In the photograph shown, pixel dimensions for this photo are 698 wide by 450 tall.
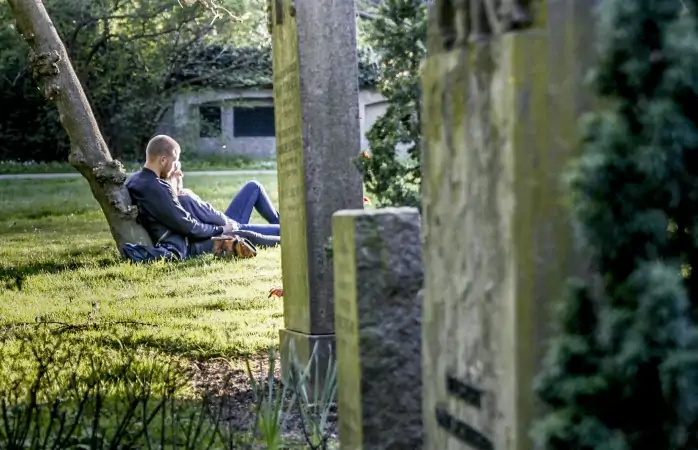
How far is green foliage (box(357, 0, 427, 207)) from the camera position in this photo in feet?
18.5

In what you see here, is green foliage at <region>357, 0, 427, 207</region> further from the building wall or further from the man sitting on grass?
the building wall

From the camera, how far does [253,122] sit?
35812 millimetres

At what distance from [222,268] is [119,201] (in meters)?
1.76

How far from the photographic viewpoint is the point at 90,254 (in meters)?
12.9

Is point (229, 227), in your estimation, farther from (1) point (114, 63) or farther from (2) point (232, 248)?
(1) point (114, 63)

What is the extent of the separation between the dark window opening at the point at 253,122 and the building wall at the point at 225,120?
219mm

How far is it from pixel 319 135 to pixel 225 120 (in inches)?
1162

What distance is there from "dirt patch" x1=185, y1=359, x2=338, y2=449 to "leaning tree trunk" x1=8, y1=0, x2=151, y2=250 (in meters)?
5.60

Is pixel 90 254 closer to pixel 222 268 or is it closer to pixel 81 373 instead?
pixel 222 268

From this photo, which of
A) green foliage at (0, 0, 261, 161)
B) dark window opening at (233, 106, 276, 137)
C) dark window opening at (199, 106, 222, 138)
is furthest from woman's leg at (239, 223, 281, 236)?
dark window opening at (233, 106, 276, 137)

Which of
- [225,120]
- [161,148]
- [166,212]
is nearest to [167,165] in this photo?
[161,148]

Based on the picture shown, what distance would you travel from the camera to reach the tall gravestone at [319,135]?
606 centimetres

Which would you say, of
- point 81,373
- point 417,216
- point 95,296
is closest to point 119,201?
point 95,296

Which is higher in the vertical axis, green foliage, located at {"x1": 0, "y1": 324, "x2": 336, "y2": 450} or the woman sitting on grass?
the woman sitting on grass
